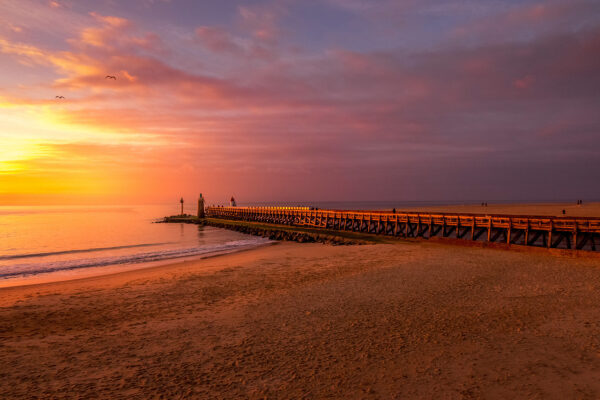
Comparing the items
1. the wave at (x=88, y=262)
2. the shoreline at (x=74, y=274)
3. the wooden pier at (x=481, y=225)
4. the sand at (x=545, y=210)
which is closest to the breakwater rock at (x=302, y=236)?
the wooden pier at (x=481, y=225)

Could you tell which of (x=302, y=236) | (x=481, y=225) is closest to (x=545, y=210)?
(x=481, y=225)

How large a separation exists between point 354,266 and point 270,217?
42.8m

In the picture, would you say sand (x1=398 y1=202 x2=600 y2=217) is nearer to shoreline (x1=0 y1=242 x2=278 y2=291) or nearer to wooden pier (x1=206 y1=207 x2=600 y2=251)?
wooden pier (x1=206 y1=207 x2=600 y2=251)

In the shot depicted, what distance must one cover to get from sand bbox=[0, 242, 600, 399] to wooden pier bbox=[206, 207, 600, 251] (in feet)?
20.9

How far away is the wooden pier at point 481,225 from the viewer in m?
22.0

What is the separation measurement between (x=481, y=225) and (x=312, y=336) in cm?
2183

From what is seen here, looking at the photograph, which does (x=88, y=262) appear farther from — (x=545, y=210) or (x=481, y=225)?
(x=545, y=210)

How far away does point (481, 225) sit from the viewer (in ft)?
87.4

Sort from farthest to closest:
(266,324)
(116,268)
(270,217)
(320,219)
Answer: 1. (270,217)
2. (320,219)
3. (116,268)
4. (266,324)

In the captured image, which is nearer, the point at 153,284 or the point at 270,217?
the point at 153,284

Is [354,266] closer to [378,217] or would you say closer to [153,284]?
[153,284]

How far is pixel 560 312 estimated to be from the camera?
10516 mm

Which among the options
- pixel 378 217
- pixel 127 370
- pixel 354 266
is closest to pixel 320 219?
pixel 378 217

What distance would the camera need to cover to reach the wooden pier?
22.0 metres
